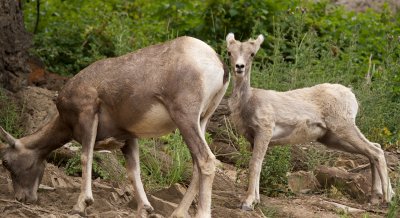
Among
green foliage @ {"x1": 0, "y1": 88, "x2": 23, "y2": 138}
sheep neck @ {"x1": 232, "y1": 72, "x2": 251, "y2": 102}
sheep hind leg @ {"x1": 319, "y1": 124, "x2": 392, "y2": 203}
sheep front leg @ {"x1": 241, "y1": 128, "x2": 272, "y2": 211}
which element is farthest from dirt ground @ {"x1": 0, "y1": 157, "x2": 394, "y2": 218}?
green foliage @ {"x1": 0, "y1": 88, "x2": 23, "y2": 138}

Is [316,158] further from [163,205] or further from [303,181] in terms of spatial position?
[163,205]

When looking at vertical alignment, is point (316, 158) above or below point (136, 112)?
below

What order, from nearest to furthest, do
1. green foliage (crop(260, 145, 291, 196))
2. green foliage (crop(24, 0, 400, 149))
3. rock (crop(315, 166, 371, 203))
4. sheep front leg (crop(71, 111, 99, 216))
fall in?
1. sheep front leg (crop(71, 111, 99, 216))
2. green foliage (crop(260, 145, 291, 196))
3. rock (crop(315, 166, 371, 203))
4. green foliage (crop(24, 0, 400, 149))

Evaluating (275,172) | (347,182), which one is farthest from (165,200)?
(347,182)

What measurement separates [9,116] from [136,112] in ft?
10.9

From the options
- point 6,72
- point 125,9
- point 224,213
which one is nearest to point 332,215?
point 224,213

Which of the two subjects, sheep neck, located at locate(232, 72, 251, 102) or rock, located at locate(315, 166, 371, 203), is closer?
sheep neck, located at locate(232, 72, 251, 102)

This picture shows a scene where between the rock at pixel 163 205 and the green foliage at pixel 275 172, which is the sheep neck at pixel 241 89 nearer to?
→ the green foliage at pixel 275 172

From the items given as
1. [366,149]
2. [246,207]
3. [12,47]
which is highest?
[12,47]

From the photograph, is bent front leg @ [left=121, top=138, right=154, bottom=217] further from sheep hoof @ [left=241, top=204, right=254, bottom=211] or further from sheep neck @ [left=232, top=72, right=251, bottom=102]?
sheep neck @ [left=232, top=72, right=251, bottom=102]

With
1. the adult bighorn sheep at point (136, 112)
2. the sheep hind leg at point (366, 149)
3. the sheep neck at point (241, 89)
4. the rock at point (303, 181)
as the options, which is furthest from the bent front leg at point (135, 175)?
the sheep hind leg at point (366, 149)

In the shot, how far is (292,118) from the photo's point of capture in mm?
10922

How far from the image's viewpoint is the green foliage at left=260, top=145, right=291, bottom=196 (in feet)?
35.2

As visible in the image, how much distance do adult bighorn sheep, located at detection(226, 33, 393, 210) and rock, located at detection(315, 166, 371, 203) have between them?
0.74 feet
